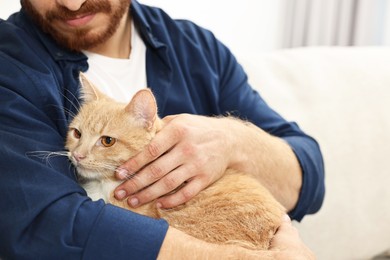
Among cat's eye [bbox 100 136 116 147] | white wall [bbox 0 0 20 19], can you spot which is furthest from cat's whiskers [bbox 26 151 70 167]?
white wall [bbox 0 0 20 19]

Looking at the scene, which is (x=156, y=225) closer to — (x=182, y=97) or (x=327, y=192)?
(x=182, y=97)

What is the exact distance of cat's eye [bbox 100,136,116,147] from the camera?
1.27 metres

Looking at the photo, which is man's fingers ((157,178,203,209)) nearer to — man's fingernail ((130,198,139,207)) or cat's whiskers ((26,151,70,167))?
man's fingernail ((130,198,139,207))

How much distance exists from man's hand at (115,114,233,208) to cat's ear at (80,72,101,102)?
0.62 feet

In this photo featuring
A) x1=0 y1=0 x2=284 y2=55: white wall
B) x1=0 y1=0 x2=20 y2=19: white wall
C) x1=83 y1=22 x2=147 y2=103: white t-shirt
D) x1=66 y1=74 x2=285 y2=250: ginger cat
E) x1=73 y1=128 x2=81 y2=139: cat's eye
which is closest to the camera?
x1=66 y1=74 x2=285 y2=250: ginger cat

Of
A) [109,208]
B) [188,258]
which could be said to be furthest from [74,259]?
[188,258]

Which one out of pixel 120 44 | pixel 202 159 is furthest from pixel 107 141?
pixel 120 44

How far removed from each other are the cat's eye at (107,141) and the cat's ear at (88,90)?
0.43 feet

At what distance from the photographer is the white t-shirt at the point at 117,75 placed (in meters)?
1.53

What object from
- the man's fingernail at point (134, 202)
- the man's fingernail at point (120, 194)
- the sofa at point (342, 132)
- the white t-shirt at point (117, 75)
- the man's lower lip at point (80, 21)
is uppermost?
the man's lower lip at point (80, 21)

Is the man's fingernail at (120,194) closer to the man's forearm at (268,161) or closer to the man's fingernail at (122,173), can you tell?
the man's fingernail at (122,173)

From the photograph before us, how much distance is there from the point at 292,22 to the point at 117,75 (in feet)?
5.39

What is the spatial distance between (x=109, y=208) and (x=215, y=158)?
33 cm

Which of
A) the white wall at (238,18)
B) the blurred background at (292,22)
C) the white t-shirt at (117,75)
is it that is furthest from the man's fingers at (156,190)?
the blurred background at (292,22)
